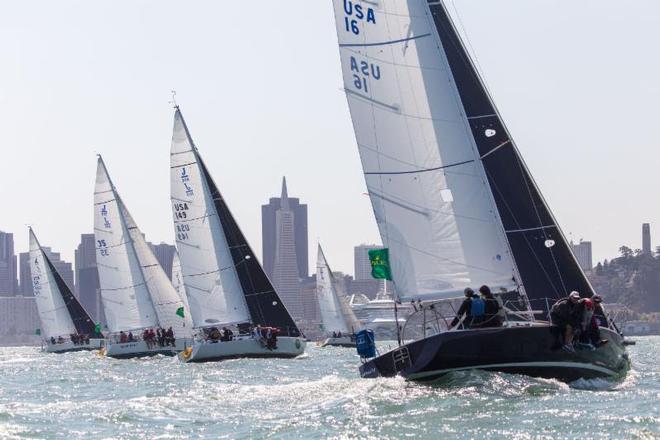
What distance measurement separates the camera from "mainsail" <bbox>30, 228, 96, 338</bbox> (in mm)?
68812

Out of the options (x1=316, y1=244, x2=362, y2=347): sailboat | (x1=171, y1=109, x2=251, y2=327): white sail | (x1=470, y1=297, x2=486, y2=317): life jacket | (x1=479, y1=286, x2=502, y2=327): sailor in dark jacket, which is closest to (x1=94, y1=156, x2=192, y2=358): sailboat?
(x1=171, y1=109, x2=251, y2=327): white sail

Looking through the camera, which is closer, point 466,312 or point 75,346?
point 466,312

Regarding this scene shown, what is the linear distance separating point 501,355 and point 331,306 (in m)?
59.5

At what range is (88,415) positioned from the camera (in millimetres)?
19391

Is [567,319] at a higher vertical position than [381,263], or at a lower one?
lower

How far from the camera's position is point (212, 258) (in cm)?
4350

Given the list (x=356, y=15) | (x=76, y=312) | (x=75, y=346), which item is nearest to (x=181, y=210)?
(x=356, y=15)

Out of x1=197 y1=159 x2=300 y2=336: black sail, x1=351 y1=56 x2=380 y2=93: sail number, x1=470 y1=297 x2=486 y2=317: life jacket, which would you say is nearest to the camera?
x1=470 y1=297 x2=486 y2=317: life jacket

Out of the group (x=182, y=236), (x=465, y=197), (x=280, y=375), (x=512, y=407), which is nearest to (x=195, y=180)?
(x=182, y=236)

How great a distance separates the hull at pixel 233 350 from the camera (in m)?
40.0

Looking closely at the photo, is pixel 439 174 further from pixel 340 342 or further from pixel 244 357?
pixel 340 342

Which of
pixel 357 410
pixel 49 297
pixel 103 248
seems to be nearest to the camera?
pixel 357 410

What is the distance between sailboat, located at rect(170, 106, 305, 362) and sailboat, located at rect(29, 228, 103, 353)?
85.8 ft

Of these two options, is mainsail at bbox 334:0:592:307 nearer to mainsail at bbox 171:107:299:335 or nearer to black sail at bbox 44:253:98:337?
mainsail at bbox 171:107:299:335
